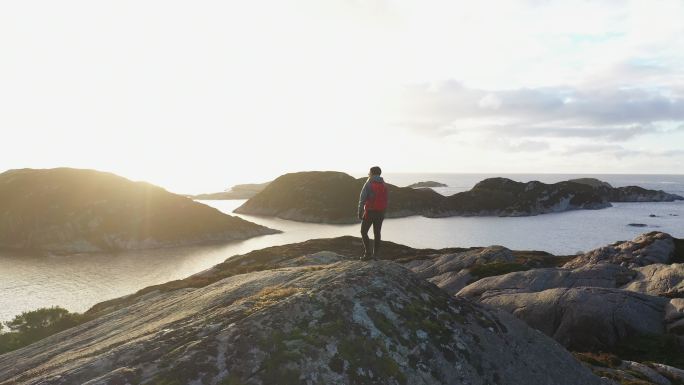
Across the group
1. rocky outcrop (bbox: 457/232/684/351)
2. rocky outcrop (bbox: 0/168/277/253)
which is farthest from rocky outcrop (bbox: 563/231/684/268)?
rocky outcrop (bbox: 0/168/277/253)

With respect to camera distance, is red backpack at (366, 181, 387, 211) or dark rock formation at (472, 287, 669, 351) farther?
dark rock formation at (472, 287, 669, 351)

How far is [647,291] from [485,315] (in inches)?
1107

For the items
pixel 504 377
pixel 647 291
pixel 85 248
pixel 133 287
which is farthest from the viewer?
pixel 85 248

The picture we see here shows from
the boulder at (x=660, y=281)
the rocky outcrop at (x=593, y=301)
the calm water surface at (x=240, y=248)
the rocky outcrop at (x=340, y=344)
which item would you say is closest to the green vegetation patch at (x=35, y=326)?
the calm water surface at (x=240, y=248)

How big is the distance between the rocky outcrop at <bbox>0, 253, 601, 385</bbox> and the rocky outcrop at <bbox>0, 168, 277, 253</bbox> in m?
132

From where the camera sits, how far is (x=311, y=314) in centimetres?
925

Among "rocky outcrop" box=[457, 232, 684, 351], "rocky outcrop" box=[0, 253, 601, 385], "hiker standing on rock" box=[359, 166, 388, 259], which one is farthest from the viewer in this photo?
"rocky outcrop" box=[457, 232, 684, 351]

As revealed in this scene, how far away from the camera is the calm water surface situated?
239 ft

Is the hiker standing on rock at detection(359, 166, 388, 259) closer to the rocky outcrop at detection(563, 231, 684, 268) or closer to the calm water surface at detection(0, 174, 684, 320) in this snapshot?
the rocky outcrop at detection(563, 231, 684, 268)

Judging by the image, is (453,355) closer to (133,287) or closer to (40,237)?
(133,287)

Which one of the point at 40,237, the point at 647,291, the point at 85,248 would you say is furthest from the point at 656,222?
the point at 40,237

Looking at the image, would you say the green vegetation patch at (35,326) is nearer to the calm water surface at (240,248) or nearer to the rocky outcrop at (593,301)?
the calm water surface at (240,248)

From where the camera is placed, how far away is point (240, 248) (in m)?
125

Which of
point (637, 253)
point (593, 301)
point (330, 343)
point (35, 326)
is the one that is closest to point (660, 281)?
point (593, 301)
